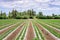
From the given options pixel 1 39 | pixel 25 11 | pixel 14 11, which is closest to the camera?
pixel 1 39

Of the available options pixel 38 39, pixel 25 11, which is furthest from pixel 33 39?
pixel 25 11

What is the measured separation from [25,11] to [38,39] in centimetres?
14508

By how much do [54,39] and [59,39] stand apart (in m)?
0.42

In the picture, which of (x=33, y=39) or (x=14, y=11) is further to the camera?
(x=14, y=11)

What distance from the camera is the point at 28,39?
48.5ft

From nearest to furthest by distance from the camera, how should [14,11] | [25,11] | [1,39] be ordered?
[1,39]
[14,11]
[25,11]

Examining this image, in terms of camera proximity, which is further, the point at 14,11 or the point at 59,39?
the point at 14,11

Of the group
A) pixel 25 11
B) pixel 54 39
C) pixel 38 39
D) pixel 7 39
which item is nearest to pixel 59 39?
pixel 54 39

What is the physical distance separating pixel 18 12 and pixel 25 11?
446 inches

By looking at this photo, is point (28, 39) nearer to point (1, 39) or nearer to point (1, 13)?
point (1, 39)

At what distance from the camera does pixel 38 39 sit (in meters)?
14.8

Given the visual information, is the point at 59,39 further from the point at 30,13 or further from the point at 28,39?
the point at 30,13

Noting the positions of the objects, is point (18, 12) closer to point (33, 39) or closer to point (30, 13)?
point (30, 13)

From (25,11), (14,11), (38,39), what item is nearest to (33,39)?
(38,39)
